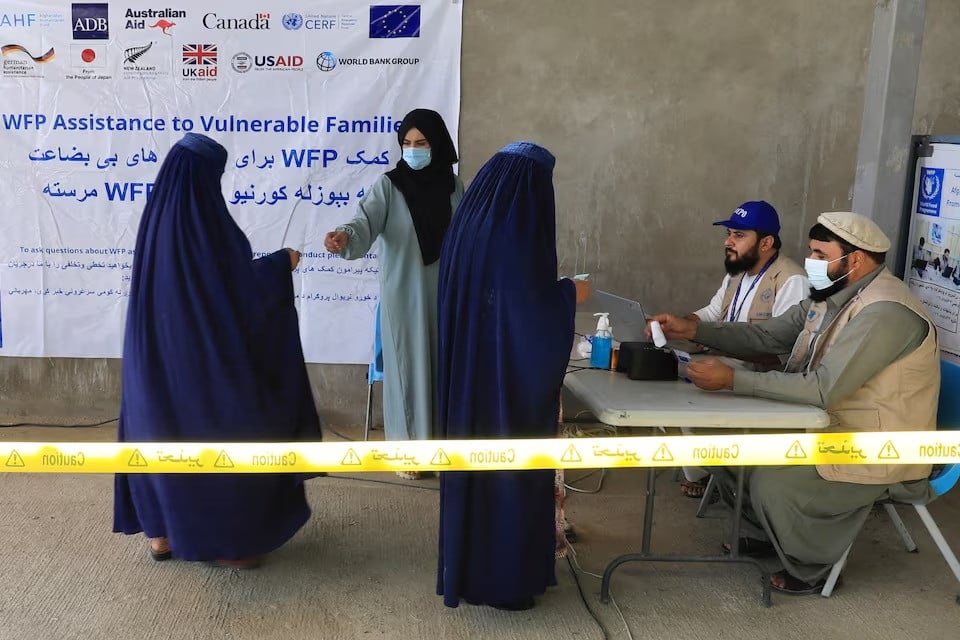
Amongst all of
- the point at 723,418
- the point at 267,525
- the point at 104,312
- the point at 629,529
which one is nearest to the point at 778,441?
the point at 723,418

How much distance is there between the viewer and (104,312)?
15.0 ft

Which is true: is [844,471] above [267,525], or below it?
above

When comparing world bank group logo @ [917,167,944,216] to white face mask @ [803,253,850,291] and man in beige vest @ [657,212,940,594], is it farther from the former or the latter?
white face mask @ [803,253,850,291]

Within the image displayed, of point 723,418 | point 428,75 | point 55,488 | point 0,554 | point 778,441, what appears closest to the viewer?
point 778,441

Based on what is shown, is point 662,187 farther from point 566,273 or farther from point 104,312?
point 104,312

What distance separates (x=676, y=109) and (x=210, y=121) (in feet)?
7.64

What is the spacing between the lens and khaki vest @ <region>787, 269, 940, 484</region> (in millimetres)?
2711

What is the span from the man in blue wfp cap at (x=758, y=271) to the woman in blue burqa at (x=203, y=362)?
1.66 metres

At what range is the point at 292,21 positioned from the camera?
4.29m

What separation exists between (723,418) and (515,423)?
1.97 ft

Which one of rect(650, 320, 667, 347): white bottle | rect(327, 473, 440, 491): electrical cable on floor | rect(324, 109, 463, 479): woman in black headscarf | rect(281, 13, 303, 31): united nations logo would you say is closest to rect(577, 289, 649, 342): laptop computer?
rect(650, 320, 667, 347): white bottle

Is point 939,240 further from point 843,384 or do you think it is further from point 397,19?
point 397,19

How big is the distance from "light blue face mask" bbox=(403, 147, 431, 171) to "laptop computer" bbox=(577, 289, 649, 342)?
3.21 feet

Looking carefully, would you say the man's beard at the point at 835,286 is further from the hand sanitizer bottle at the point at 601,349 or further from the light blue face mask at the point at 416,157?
the light blue face mask at the point at 416,157
